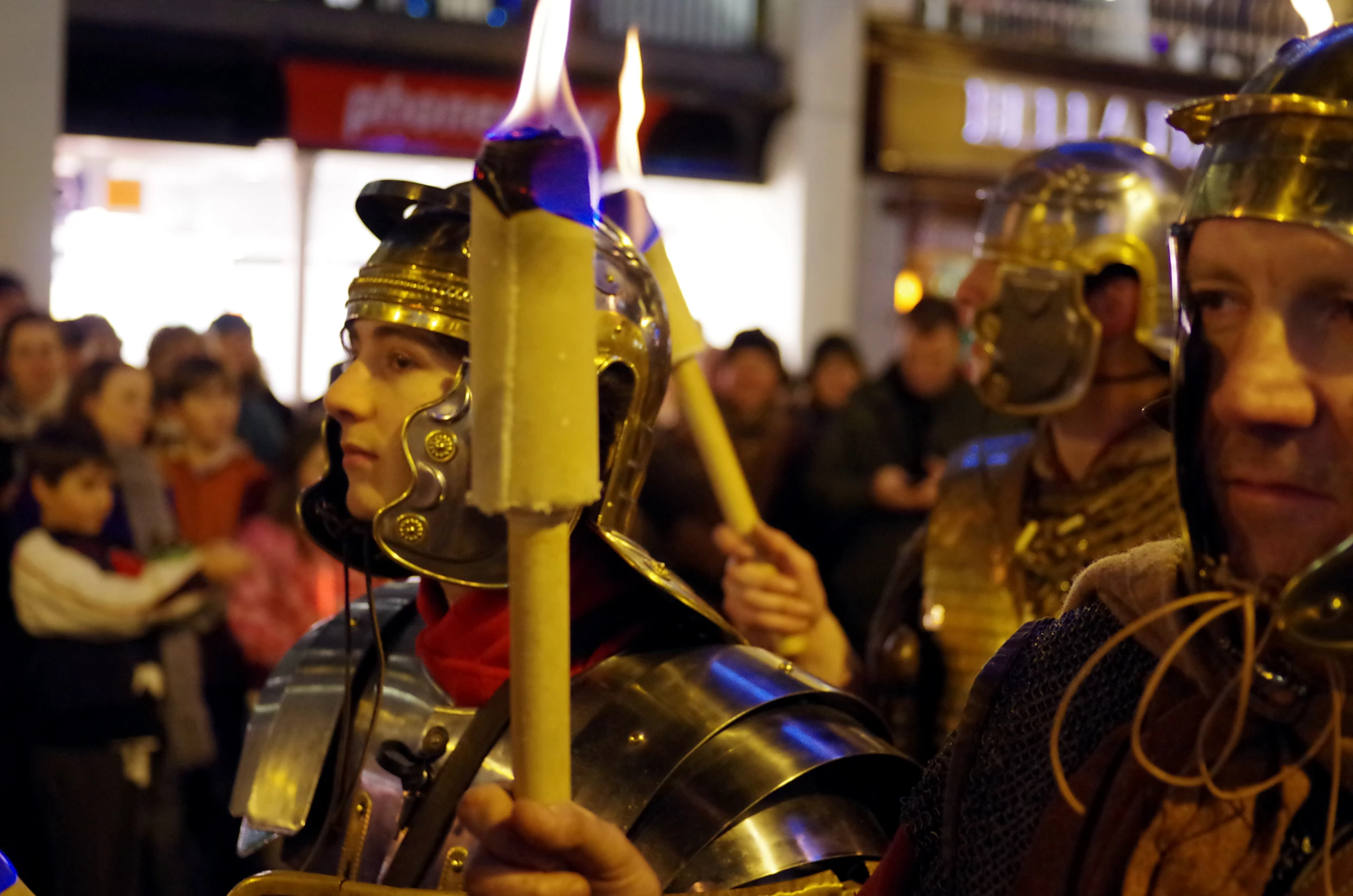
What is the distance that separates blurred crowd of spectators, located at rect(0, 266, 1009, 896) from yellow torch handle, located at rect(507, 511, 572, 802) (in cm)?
338

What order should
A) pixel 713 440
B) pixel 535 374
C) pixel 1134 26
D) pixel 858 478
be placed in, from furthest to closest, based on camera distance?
pixel 1134 26 < pixel 858 478 < pixel 713 440 < pixel 535 374

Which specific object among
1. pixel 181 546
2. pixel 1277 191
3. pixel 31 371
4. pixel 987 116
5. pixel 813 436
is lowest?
pixel 181 546

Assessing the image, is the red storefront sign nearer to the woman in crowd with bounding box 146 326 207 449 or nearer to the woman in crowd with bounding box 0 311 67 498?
the woman in crowd with bounding box 146 326 207 449

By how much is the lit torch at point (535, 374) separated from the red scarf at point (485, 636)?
1.09m

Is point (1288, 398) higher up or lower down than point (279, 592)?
higher up

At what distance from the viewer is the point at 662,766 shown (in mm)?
1963

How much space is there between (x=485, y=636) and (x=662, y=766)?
0.38 m

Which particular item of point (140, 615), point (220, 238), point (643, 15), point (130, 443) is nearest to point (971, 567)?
point (140, 615)

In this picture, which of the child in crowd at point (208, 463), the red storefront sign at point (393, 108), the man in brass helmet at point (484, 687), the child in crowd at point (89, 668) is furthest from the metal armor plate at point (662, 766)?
the red storefront sign at point (393, 108)

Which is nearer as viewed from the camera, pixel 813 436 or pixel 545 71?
pixel 545 71

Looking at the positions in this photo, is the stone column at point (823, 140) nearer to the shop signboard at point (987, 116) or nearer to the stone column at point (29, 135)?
the shop signboard at point (987, 116)

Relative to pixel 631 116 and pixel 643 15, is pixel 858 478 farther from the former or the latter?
pixel 643 15

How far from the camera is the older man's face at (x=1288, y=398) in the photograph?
3.79 feet

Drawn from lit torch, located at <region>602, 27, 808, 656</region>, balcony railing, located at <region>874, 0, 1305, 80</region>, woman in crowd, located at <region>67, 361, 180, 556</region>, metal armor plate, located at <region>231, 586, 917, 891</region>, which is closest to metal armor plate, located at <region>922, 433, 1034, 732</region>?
lit torch, located at <region>602, 27, 808, 656</region>
